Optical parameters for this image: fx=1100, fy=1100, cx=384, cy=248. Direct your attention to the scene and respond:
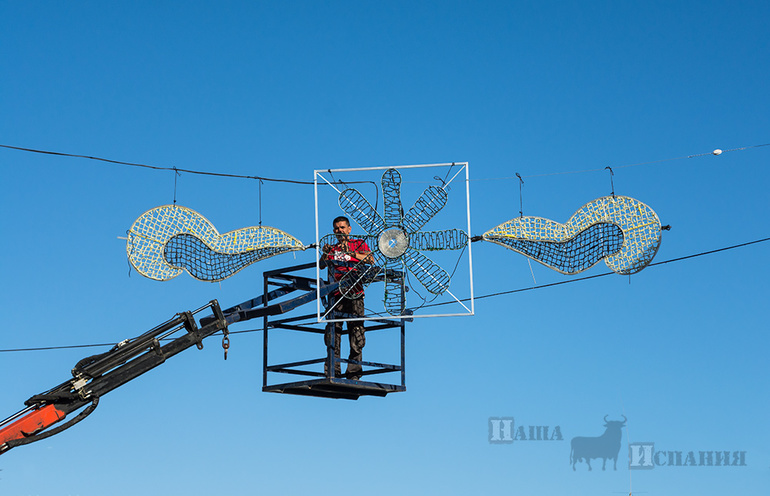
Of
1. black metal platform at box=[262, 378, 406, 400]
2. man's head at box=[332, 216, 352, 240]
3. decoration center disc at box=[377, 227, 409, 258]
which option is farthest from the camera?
man's head at box=[332, 216, 352, 240]

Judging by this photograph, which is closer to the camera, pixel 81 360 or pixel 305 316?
pixel 81 360

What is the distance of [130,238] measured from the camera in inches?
753

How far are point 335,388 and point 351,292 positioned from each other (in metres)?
1.80

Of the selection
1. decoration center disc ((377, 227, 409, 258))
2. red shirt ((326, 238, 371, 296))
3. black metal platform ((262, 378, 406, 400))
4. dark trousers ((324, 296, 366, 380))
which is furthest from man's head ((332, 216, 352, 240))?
black metal platform ((262, 378, 406, 400))

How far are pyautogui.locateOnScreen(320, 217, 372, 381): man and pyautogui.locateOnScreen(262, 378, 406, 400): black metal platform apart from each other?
40cm

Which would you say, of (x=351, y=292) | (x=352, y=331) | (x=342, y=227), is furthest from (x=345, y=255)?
(x=352, y=331)

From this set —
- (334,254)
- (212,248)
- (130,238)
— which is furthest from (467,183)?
(130,238)

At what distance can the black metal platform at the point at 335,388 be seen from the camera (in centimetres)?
1838

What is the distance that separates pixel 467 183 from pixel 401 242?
63.9 inches

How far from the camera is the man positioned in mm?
19312

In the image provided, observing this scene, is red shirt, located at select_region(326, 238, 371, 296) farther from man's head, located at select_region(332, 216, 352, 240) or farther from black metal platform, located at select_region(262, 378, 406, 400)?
black metal platform, located at select_region(262, 378, 406, 400)

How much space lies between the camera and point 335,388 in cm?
1872

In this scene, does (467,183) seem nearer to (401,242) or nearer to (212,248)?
(401,242)

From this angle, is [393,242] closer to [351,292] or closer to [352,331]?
[351,292]
